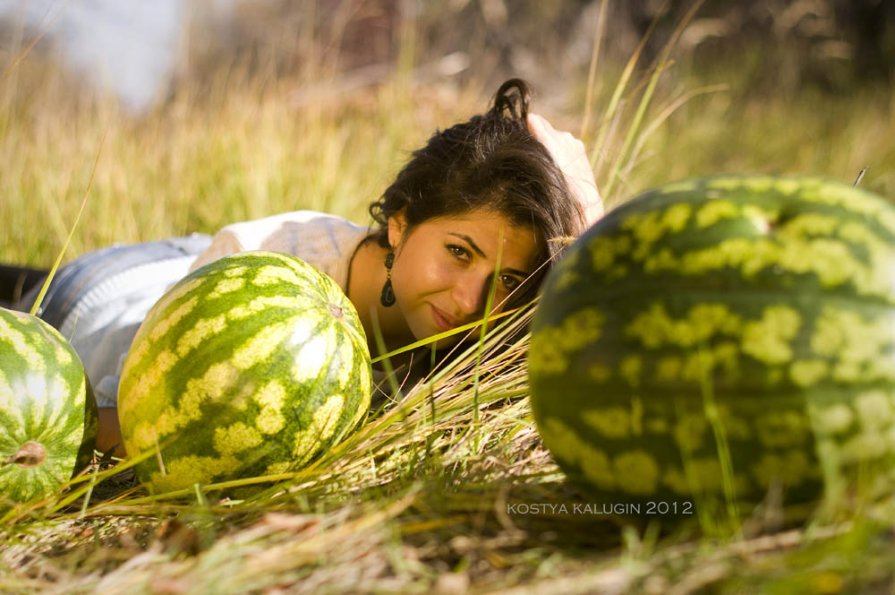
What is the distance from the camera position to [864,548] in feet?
2.97

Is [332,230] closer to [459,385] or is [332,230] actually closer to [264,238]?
[264,238]

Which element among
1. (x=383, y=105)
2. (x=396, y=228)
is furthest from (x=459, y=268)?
(x=383, y=105)

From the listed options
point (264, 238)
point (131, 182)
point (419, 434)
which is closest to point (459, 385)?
point (419, 434)

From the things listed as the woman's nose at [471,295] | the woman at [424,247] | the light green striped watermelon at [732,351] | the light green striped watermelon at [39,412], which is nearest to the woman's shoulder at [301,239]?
the woman at [424,247]

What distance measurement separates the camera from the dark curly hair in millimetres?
2514

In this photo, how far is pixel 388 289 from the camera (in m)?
2.79

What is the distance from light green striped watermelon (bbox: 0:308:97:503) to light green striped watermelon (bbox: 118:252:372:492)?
11 cm

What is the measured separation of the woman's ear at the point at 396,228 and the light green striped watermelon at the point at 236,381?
4.02 feet

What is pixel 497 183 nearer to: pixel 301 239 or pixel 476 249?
pixel 476 249

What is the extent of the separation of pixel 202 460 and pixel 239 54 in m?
10.1

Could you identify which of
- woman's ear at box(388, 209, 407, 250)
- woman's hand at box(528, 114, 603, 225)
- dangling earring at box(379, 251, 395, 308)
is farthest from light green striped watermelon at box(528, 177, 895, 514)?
woman's ear at box(388, 209, 407, 250)

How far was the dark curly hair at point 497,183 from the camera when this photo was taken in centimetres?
251

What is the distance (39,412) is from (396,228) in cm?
161

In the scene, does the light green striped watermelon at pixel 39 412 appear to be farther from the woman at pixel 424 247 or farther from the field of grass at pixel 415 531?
the woman at pixel 424 247
